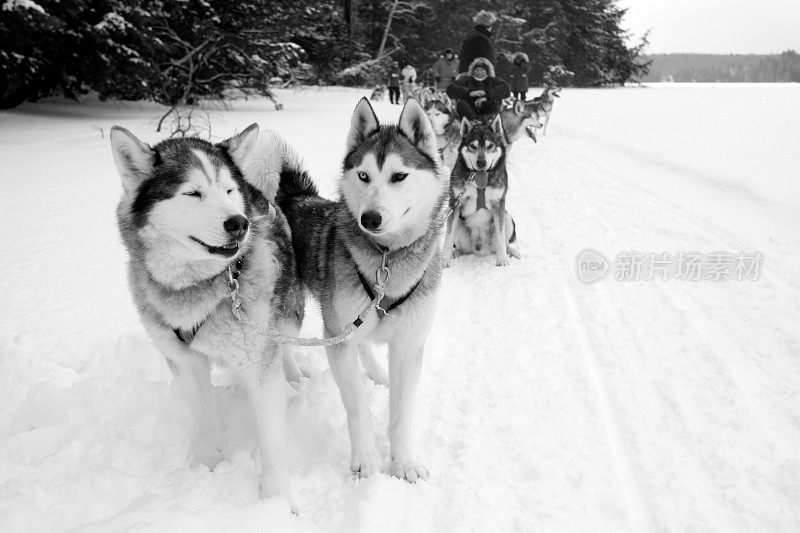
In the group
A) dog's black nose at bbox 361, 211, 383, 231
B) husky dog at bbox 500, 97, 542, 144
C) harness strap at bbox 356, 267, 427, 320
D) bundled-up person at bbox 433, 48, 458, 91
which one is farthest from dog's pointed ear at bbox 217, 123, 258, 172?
bundled-up person at bbox 433, 48, 458, 91

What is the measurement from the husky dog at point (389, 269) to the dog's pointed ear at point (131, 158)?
2.47 ft

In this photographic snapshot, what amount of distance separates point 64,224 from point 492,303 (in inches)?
145

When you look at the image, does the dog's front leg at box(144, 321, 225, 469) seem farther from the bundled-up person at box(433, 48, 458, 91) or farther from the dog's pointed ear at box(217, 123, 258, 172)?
the bundled-up person at box(433, 48, 458, 91)

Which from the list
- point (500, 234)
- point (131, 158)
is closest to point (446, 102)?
point (500, 234)

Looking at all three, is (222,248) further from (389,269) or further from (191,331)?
(389,269)

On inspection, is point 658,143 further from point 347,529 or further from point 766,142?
point 347,529

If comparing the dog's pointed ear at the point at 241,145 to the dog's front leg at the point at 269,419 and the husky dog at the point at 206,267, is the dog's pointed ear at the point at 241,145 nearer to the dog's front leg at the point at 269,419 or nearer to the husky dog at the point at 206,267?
the husky dog at the point at 206,267

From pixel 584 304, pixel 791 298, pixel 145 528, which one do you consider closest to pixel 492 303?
pixel 584 304

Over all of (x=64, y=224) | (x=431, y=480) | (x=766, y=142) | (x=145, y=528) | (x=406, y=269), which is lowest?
(x=431, y=480)

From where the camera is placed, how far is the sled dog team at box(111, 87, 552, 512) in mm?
1672

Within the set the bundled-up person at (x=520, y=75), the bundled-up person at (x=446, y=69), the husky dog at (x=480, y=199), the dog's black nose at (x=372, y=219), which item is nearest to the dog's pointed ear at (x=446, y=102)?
the bundled-up person at (x=446, y=69)

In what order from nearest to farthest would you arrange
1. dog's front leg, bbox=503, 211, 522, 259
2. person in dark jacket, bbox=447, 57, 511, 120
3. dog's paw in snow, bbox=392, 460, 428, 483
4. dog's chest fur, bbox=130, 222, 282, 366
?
dog's chest fur, bbox=130, 222, 282, 366 < dog's paw in snow, bbox=392, 460, 428, 483 < dog's front leg, bbox=503, 211, 522, 259 < person in dark jacket, bbox=447, 57, 511, 120

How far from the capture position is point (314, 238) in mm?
2344

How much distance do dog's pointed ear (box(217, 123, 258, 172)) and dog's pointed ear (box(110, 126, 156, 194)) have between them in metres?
0.26
